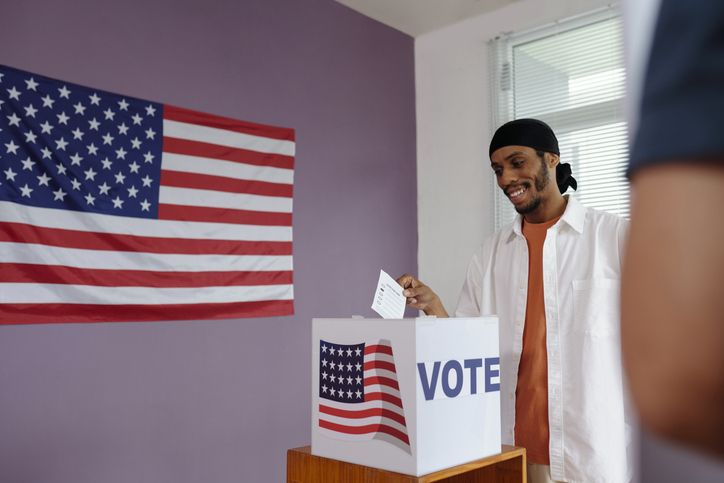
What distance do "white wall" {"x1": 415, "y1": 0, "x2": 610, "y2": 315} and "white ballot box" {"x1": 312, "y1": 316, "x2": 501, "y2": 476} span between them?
2.24m

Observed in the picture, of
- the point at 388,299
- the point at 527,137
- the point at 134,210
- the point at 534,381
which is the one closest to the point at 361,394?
the point at 388,299

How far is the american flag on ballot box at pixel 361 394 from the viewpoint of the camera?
3.45 ft

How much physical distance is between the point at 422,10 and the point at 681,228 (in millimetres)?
3507

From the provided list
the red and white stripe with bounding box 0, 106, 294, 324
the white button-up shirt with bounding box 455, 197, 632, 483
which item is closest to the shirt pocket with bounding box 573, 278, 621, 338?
the white button-up shirt with bounding box 455, 197, 632, 483

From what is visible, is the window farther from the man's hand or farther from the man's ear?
the man's hand

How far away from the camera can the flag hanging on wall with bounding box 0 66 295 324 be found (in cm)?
205

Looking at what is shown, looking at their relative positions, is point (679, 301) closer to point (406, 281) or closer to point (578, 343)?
point (406, 281)

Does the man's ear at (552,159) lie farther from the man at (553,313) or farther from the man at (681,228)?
the man at (681,228)

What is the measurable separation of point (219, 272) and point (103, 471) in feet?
2.95

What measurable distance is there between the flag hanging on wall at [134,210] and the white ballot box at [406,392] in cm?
136

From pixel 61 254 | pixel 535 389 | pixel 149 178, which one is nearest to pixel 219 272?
pixel 149 178

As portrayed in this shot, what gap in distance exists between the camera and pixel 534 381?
183 centimetres

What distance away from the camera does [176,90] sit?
252cm

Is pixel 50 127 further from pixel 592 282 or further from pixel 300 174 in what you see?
pixel 592 282
